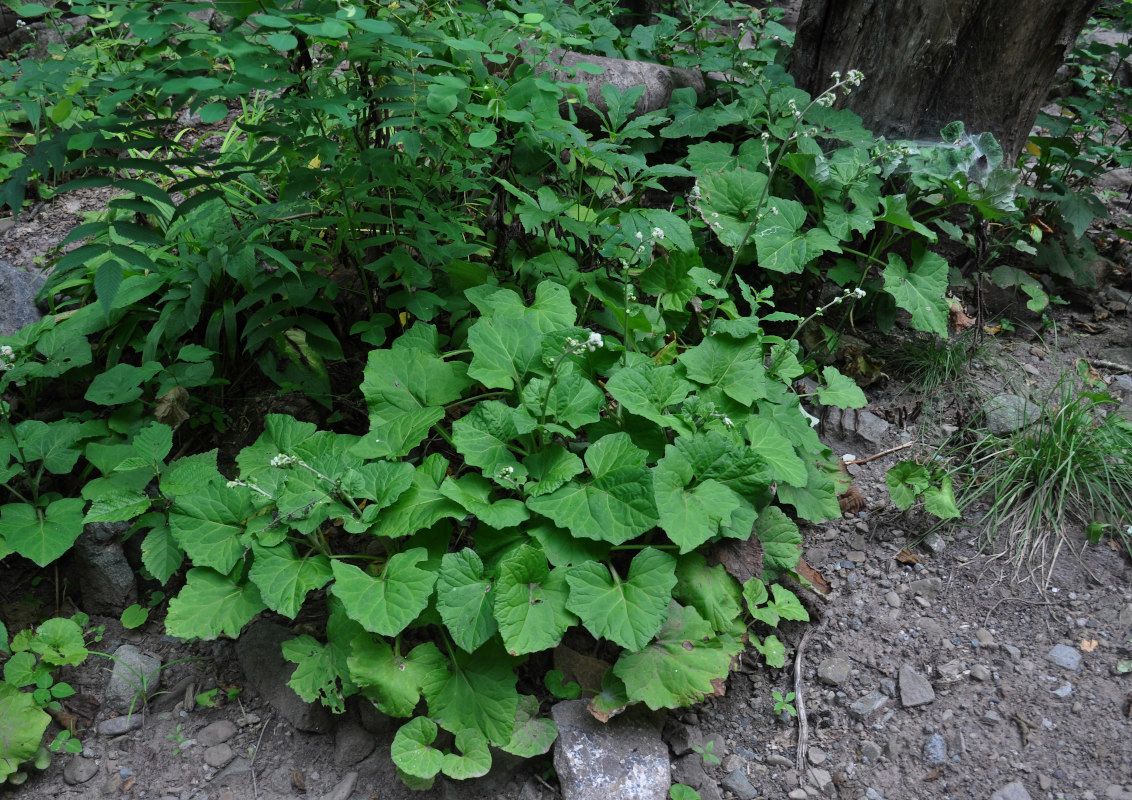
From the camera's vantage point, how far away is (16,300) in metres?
3.10

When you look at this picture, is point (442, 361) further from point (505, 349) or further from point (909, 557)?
point (909, 557)

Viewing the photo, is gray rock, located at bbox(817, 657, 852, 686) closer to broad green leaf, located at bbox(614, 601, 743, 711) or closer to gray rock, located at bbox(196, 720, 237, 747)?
broad green leaf, located at bbox(614, 601, 743, 711)

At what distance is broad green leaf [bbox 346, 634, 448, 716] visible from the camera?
2221 mm

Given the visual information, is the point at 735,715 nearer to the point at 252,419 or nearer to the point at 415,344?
the point at 415,344

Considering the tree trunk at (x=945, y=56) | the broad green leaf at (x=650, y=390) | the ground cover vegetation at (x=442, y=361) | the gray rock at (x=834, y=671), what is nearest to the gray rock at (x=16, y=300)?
the ground cover vegetation at (x=442, y=361)

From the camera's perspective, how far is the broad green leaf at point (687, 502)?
227 cm

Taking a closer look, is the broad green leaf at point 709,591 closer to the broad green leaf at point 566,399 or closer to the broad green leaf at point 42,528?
the broad green leaf at point 566,399

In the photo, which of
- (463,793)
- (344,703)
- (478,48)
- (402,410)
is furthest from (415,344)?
(463,793)

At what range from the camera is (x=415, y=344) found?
2.82 m

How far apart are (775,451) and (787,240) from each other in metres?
1.10

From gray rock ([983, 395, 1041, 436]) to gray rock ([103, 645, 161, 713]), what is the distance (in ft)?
11.0

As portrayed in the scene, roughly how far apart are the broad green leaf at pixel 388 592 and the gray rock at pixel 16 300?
191cm

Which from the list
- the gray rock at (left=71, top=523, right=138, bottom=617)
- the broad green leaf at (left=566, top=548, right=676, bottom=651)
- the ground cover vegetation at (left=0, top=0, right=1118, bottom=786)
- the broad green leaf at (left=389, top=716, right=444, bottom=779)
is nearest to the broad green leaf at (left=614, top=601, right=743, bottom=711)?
the ground cover vegetation at (left=0, top=0, right=1118, bottom=786)

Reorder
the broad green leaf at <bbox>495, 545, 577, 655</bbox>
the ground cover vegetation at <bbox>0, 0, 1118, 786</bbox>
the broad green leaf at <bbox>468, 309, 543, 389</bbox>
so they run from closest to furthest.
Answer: the broad green leaf at <bbox>495, 545, 577, 655</bbox> → the ground cover vegetation at <bbox>0, 0, 1118, 786</bbox> → the broad green leaf at <bbox>468, 309, 543, 389</bbox>
